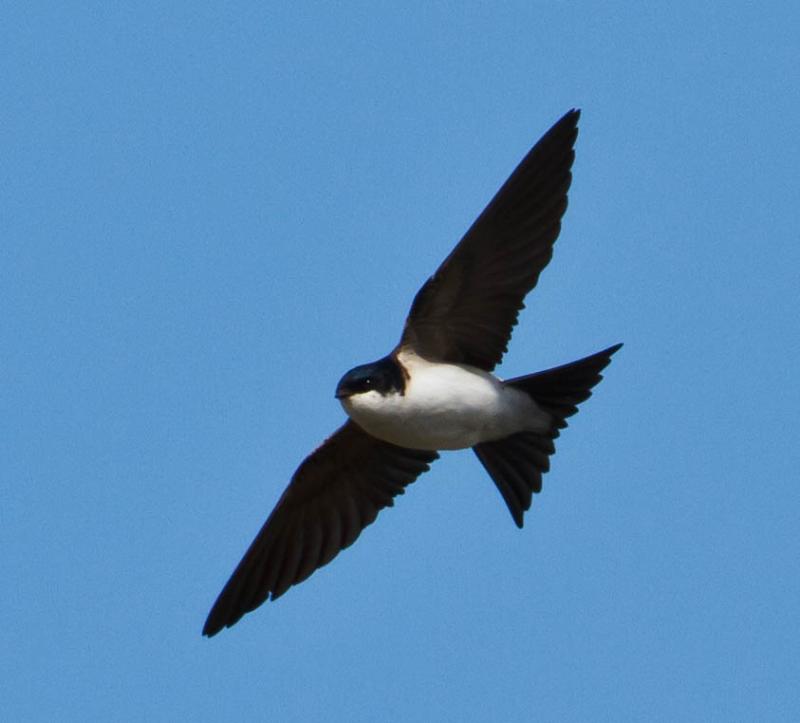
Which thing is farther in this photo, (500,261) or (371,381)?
(500,261)

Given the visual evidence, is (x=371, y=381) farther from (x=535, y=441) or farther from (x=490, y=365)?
(x=535, y=441)

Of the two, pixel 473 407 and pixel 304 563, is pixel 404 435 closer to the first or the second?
pixel 473 407

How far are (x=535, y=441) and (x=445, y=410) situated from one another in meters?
0.51

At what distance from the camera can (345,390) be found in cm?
980

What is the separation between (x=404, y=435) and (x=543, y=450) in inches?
26.2

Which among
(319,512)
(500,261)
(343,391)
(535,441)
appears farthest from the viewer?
(319,512)

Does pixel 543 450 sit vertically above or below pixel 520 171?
below

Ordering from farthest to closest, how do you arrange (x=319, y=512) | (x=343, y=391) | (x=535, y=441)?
(x=319, y=512), (x=535, y=441), (x=343, y=391)

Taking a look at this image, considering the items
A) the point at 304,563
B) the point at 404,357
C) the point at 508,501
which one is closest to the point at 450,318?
the point at 404,357

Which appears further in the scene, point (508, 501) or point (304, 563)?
point (304, 563)

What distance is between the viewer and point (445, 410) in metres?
9.98

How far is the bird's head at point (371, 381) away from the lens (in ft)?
32.2

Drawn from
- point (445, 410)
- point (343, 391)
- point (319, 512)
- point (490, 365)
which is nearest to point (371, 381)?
point (343, 391)

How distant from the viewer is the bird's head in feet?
32.2
